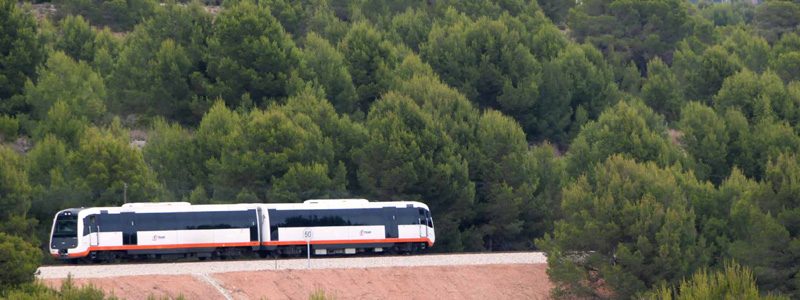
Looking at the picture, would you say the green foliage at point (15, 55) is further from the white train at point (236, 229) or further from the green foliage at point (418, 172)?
the white train at point (236, 229)

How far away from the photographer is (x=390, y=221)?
2365 inches

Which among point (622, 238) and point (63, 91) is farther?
point (63, 91)

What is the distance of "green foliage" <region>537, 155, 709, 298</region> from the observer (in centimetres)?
5534

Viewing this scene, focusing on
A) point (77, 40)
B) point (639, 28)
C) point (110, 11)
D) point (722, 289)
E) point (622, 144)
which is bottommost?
point (110, 11)

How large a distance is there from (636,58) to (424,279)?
58789 millimetres

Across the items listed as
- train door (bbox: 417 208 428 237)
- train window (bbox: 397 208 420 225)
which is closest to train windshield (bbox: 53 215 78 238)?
train window (bbox: 397 208 420 225)

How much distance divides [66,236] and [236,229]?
6269 millimetres

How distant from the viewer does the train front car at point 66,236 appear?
2192 inches

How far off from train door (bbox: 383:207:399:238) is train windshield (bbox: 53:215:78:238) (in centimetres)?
1189

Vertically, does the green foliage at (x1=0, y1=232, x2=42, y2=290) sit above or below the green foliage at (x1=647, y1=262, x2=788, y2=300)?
below

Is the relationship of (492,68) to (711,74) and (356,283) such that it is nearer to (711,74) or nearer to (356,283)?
(711,74)

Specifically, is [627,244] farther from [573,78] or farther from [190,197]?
[573,78]

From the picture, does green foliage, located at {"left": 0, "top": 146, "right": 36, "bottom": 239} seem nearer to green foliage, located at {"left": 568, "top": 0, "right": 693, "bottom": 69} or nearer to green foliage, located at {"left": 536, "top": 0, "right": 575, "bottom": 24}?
green foliage, located at {"left": 568, "top": 0, "right": 693, "bottom": 69}

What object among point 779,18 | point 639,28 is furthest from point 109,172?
point 779,18
